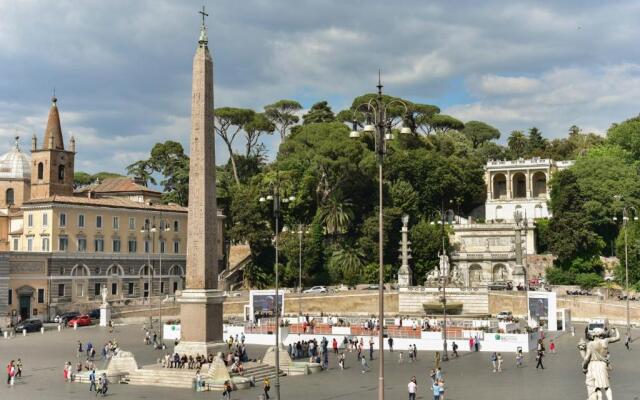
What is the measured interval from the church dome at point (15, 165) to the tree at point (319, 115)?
97.1 feet

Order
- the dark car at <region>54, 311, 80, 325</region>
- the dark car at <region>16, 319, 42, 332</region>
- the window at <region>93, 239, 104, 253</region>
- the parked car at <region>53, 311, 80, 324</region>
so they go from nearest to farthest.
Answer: the dark car at <region>16, 319, 42, 332</region>
the dark car at <region>54, 311, 80, 325</region>
the parked car at <region>53, 311, 80, 324</region>
the window at <region>93, 239, 104, 253</region>

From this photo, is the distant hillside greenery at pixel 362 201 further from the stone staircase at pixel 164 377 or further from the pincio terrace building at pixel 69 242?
the stone staircase at pixel 164 377

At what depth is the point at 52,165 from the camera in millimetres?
68312

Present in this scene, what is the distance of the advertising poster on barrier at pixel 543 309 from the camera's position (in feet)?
163

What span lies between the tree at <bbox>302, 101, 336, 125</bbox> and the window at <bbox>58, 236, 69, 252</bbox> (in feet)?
112

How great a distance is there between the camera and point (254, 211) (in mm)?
70875

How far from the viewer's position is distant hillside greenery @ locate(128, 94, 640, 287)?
6794 centimetres

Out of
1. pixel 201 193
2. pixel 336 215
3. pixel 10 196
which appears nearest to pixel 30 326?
pixel 201 193

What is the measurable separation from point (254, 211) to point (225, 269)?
7.94 meters

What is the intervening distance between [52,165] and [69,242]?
9.44 meters

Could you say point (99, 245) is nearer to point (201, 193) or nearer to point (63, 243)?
point (63, 243)

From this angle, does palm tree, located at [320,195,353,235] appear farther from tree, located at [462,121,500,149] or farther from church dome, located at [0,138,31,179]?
tree, located at [462,121,500,149]

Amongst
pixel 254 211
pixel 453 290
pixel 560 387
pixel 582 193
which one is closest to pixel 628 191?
pixel 582 193

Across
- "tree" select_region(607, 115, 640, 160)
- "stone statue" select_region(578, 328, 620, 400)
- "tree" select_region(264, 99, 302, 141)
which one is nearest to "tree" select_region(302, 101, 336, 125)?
"tree" select_region(264, 99, 302, 141)
